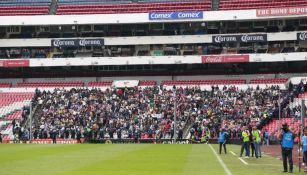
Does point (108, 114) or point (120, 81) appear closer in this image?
point (108, 114)

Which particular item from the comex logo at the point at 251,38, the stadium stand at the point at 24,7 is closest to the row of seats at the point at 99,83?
the stadium stand at the point at 24,7

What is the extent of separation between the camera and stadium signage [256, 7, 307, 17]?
7188 cm

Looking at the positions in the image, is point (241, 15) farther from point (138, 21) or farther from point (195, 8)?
point (138, 21)

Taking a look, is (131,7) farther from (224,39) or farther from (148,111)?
(148,111)

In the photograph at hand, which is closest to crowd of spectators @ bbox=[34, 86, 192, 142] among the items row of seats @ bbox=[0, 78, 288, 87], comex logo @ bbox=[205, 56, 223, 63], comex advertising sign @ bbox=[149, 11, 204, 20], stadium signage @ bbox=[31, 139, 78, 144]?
stadium signage @ bbox=[31, 139, 78, 144]

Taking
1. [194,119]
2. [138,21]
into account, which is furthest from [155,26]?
[194,119]

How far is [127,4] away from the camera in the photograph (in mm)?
80875

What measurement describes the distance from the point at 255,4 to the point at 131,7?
17.1 metres

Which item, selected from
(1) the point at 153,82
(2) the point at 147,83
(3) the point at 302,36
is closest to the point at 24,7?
(2) the point at 147,83

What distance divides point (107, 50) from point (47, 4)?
1162 centimetres

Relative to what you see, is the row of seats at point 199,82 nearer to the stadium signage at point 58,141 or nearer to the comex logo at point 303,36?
the comex logo at point 303,36

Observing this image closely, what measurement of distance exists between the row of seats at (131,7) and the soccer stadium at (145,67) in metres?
0.14

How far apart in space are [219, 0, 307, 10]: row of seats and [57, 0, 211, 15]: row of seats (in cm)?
258

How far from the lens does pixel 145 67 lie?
79.9 meters
